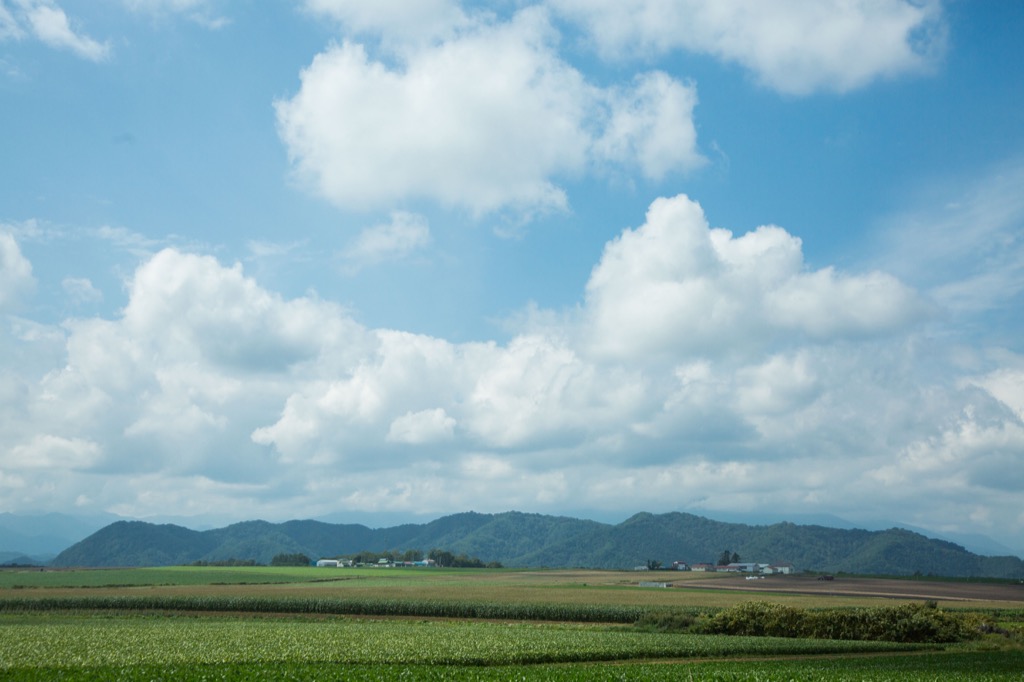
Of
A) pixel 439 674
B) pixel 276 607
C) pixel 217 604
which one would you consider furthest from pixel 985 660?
pixel 217 604

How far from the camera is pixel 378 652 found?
38.4 m

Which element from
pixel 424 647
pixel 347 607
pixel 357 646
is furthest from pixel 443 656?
pixel 347 607

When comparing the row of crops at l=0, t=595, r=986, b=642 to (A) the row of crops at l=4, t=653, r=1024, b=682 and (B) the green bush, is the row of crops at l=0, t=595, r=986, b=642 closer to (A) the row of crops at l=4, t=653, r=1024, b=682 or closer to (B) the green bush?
(B) the green bush

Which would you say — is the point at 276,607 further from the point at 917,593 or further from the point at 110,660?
the point at 917,593

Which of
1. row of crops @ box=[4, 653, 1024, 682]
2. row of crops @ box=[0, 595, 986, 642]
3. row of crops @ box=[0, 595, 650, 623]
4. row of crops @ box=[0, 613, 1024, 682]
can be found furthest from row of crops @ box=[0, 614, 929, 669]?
row of crops @ box=[0, 595, 650, 623]

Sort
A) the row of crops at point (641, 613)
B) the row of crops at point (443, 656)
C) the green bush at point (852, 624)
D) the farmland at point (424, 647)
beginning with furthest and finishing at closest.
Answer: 1. the row of crops at point (641, 613)
2. the green bush at point (852, 624)
3. the farmland at point (424, 647)
4. the row of crops at point (443, 656)

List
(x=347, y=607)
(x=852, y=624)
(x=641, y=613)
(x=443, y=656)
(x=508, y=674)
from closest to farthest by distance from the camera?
(x=508, y=674)
(x=443, y=656)
(x=852, y=624)
(x=641, y=613)
(x=347, y=607)

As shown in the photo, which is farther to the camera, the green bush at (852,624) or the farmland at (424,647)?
the green bush at (852,624)

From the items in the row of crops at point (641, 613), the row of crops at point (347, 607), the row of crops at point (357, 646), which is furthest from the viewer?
the row of crops at point (347, 607)

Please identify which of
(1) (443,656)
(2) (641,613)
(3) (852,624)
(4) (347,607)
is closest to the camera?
(1) (443,656)

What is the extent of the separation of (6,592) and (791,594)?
95.1m

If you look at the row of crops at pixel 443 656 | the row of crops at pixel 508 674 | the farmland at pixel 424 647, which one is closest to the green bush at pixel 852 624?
the farmland at pixel 424 647

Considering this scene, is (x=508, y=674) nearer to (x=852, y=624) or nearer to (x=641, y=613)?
(x=852, y=624)

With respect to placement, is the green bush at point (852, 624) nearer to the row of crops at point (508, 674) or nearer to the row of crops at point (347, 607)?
the row of crops at point (347, 607)
